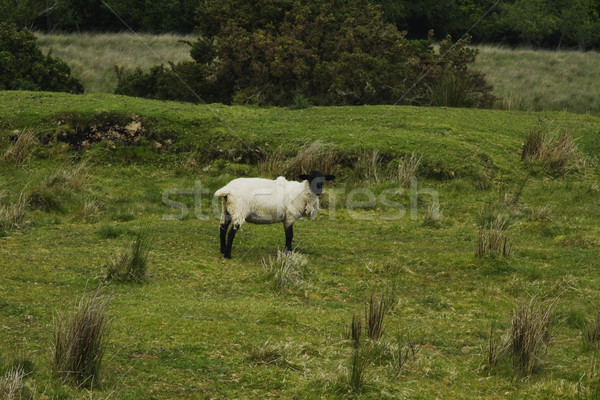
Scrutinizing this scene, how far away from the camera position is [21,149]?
1877 cm

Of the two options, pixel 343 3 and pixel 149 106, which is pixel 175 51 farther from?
pixel 149 106

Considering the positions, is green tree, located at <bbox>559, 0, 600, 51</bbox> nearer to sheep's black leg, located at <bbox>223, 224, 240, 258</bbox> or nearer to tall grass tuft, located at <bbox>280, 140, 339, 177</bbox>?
tall grass tuft, located at <bbox>280, 140, 339, 177</bbox>

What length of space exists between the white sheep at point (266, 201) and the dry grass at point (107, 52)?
19.8 metres

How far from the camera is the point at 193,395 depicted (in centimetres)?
768

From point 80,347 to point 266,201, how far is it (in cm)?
593

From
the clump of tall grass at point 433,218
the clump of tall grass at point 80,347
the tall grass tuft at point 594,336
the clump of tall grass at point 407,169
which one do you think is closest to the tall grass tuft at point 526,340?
the tall grass tuft at point 594,336

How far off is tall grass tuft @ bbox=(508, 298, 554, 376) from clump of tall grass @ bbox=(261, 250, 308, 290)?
12.3 feet

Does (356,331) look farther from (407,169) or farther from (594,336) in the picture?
(407,169)

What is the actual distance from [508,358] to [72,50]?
32.5 metres

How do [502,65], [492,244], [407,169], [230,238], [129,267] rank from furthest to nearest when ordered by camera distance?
[502,65] < [407,169] < [492,244] < [230,238] < [129,267]

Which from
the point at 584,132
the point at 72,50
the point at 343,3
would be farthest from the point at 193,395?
the point at 72,50

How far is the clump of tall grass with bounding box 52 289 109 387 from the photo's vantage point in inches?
297

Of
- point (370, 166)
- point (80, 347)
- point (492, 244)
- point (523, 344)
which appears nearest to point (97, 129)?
point (370, 166)

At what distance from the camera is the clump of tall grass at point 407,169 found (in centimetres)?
1811
